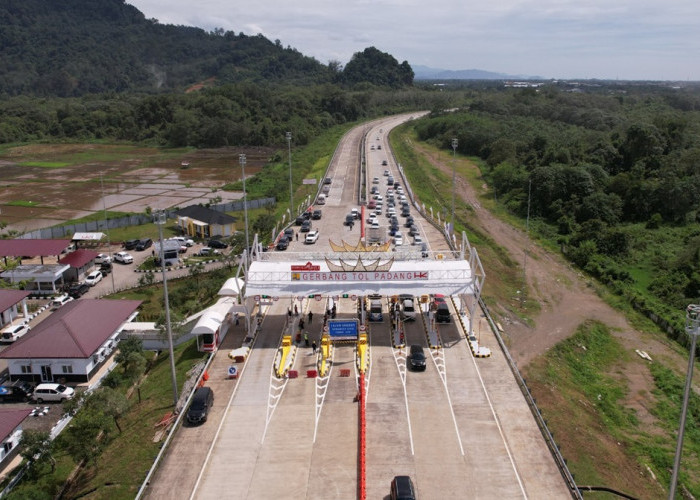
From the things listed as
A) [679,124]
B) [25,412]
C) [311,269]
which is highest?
[679,124]

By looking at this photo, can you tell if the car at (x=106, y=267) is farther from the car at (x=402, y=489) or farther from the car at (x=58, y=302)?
the car at (x=402, y=489)

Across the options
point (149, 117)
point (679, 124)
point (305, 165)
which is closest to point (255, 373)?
point (305, 165)

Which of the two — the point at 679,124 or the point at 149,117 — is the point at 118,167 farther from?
the point at 679,124

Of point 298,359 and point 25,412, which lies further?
point 298,359

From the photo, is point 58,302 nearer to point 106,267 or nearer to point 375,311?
point 106,267

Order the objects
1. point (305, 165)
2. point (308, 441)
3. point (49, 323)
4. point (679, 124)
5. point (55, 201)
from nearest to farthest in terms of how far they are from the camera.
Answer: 1. point (308, 441)
2. point (49, 323)
3. point (55, 201)
4. point (679, 124)
5. point (305, 165)

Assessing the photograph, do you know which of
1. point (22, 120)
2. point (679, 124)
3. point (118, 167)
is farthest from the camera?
point (22, 120)
